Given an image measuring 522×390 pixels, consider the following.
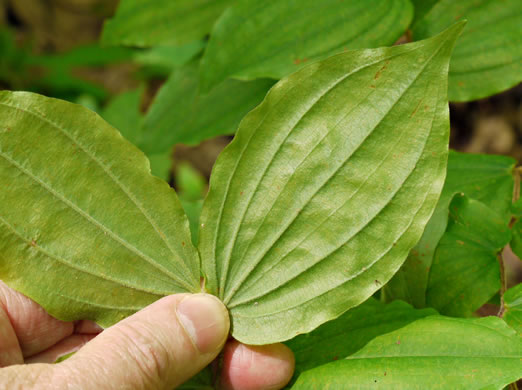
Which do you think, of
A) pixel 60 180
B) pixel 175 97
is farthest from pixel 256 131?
pixel 175 97

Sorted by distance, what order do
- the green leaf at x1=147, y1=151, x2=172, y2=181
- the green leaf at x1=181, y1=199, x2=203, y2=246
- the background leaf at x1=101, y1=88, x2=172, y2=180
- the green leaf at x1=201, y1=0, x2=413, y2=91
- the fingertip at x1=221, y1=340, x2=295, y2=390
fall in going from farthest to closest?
the background leaf at x1=101, y1=88, x2=172, y2=180 → the green leaf at x1=147, y1=151, x2=172, y2=181 → the green leaf at x1=181, y1=199, x2=203, y2=246 → the green leaf at x1=201, y1=0, x2=413, y2=91 → the fingertip at x1=221, y1=340, x2=295, y2=390

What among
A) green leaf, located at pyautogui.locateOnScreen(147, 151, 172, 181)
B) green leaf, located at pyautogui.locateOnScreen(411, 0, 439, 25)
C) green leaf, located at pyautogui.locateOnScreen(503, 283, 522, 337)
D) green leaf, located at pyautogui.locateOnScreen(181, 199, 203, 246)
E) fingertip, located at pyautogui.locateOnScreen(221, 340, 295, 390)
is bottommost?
green leaf, located at pyautogui.locateOnScreen(147, 151, 172, 181)

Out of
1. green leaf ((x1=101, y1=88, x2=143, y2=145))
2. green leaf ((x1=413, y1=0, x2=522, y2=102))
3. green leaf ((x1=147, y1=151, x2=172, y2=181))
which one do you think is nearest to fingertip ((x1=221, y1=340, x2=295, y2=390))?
green leaf ((x1=413, y1=0, x2=522, y2=102))

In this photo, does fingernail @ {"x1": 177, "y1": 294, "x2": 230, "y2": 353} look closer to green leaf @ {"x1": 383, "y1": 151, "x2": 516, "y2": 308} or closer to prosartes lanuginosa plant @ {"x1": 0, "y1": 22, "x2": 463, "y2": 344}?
prosartes lanuginosa plant @ {"x1": 0, "y1": 22, "x2": 463, "y2": 344}

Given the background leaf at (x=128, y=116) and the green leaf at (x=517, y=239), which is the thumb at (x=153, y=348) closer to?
the green leaf at (x=517, y=239)

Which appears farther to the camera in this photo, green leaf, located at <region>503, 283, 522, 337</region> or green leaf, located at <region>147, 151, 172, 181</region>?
green leaf, located at <region>147, 151, 172, 181</region>

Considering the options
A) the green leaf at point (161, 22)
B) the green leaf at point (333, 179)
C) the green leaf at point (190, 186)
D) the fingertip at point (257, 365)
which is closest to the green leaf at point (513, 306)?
the green leaf at point (333, 179)

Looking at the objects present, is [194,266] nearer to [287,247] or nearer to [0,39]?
[287,247]

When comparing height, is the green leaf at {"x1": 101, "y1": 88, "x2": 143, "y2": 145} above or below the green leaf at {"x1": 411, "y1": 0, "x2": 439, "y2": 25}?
below
